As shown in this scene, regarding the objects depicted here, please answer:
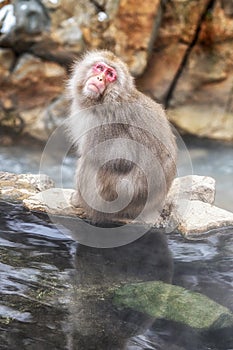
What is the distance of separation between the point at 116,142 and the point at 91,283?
3.81 feet

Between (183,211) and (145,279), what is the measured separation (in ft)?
3.69

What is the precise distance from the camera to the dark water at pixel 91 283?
9.77 feet

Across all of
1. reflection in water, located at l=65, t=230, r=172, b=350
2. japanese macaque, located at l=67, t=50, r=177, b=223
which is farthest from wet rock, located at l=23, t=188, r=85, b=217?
reflection in water, located at l=65, t=230, r=172, b=350

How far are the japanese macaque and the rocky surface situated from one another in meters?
0.29

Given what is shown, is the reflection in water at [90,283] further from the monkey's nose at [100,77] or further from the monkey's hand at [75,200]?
the monkey's nose at [100,77]

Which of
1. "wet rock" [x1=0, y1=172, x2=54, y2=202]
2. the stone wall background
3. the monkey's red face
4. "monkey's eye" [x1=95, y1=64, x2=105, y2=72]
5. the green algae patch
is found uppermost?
the stone wall background

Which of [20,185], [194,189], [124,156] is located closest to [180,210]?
[194,189]

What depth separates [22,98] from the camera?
9.09 meters

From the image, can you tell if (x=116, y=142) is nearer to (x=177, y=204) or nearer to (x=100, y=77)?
(x=100, y=77)

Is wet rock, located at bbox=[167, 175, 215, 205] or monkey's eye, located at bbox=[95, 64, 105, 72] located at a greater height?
monkey's eye, located at bbox=[95, 64, 105, 72]

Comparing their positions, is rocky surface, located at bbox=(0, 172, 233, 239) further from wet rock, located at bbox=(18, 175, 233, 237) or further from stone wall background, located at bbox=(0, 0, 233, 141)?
stone wall background, located at bbox=(0, 0, 233, 141)

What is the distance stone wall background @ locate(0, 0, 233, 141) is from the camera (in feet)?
29.1

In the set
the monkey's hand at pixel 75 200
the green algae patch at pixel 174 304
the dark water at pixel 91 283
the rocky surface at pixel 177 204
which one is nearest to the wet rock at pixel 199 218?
the rocky surface at pixel 177 204

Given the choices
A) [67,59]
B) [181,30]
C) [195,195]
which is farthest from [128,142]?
[181,30]
